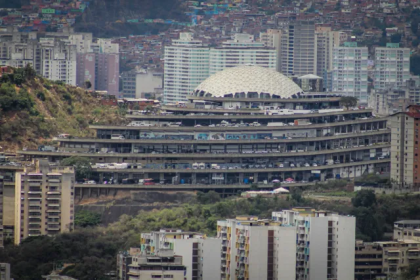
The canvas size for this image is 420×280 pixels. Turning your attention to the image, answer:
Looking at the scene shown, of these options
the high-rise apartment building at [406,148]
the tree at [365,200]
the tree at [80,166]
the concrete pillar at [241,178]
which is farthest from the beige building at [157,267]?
the high-rise apartment building at [406,148]

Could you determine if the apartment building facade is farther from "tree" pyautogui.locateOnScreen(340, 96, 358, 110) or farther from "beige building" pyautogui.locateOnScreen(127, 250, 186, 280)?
"tree" pyautogui.locateOnScreen(340, 96, 358, 110)

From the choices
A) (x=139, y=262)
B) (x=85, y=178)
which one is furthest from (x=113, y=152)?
(x=139, y=262)

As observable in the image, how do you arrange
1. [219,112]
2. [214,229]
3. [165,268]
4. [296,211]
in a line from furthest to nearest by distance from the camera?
[219,112] < [214,229] < [296,211] < [165,268]

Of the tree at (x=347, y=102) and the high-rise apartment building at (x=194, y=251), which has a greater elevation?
the tree at (x=347, y=102)

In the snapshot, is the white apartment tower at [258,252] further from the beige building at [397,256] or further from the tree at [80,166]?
the tree at [80,166]

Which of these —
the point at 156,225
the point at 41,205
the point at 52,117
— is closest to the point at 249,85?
the point at 52,117

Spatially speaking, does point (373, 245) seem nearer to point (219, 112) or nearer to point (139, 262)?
point (139, 262)
